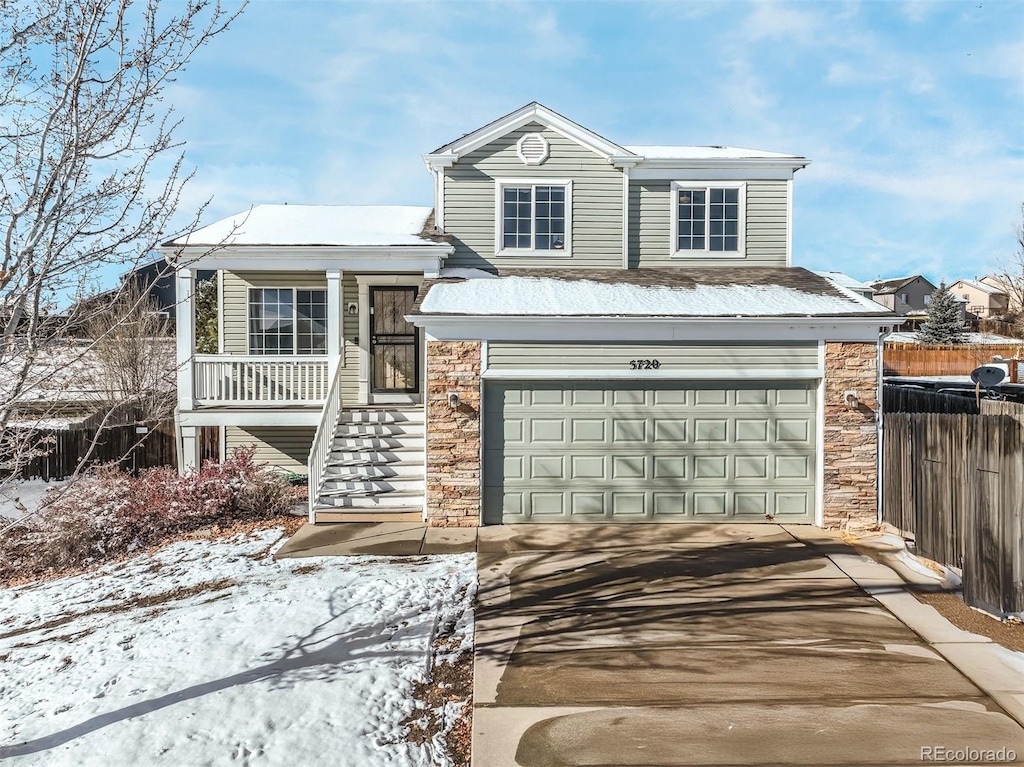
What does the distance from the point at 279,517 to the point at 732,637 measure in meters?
7.06

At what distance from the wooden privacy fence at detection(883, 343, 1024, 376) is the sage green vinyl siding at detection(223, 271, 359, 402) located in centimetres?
2443

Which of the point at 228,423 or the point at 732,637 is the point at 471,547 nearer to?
the point at 732,637

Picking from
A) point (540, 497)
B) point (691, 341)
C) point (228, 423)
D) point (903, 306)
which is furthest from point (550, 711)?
point (903, 306)

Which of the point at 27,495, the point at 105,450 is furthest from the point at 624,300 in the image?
the point at 105,450

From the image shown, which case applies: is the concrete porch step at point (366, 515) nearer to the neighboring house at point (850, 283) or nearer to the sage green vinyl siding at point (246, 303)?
the sage green vinyl siding at point (246, 303)

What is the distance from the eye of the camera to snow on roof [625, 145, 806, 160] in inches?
477

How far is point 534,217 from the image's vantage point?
12.2 metres

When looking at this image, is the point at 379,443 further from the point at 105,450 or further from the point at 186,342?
the point at 105,450

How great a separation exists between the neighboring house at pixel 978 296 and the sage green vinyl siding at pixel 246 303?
A: 6366cm

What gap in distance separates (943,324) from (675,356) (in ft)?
114

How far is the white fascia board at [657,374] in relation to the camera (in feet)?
30.3

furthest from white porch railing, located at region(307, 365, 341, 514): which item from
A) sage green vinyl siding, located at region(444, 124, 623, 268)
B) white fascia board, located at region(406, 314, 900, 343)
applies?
sage green vinyl siding, located at region(444, 124, 623, 268)

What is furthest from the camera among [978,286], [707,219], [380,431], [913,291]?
[978,286]

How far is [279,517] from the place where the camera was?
32.6 ft
